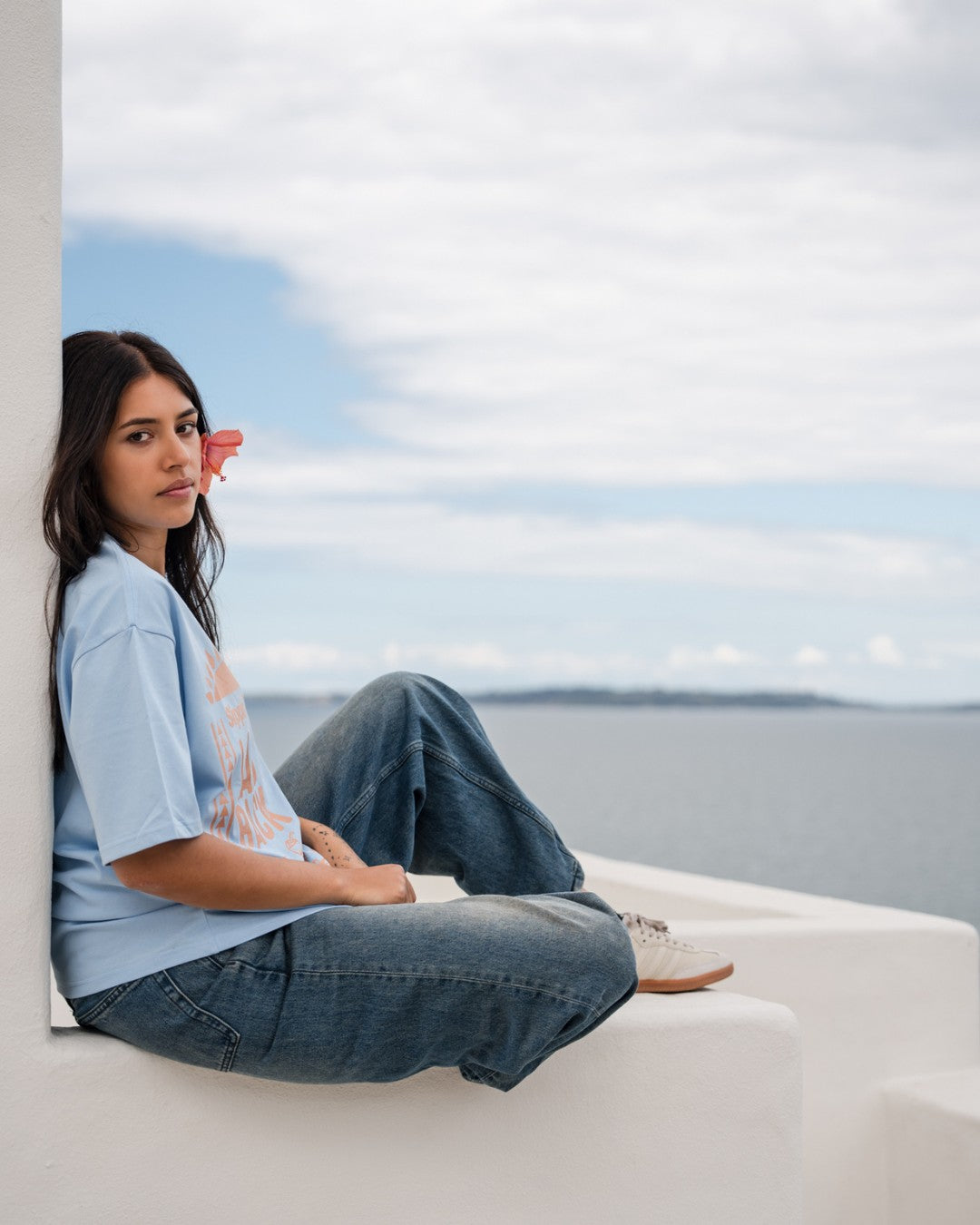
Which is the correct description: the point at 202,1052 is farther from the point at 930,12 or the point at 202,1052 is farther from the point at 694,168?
the point at 694,168

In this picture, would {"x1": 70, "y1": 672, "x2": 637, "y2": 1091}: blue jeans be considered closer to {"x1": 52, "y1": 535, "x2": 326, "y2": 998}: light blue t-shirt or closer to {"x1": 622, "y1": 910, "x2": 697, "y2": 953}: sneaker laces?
{"x1": 52, "y1": 535, "x2": 326, "y2": 998}: light blue t-shirt

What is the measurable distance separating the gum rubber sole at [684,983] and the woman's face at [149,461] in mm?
1011

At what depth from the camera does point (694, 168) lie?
45.4 meters

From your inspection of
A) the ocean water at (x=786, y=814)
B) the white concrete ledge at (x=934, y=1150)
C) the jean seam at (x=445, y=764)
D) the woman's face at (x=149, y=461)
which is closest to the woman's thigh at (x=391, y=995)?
the jean seam at (x=445, y=764)

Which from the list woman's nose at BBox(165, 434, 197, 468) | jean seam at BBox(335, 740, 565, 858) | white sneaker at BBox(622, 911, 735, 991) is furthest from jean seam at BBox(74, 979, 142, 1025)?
white sneaker at BBox(622, 911, 735, 991)

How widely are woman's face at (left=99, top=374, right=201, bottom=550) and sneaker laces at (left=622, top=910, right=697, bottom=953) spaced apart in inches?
37.3

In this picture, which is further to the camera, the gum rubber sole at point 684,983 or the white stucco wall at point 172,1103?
the gum rubber sole at point 684,983

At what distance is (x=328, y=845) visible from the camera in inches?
72.7

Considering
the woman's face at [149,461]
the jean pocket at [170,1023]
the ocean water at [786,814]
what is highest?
the woman's face at [149,461]

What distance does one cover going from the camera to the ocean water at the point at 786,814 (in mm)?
39719

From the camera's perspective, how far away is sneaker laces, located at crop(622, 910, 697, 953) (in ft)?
6.54

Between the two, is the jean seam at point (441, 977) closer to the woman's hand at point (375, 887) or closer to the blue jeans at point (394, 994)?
the blue jeans at point (394, 994)

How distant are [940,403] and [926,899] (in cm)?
4470

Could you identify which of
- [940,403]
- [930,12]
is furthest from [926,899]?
[940,403]
